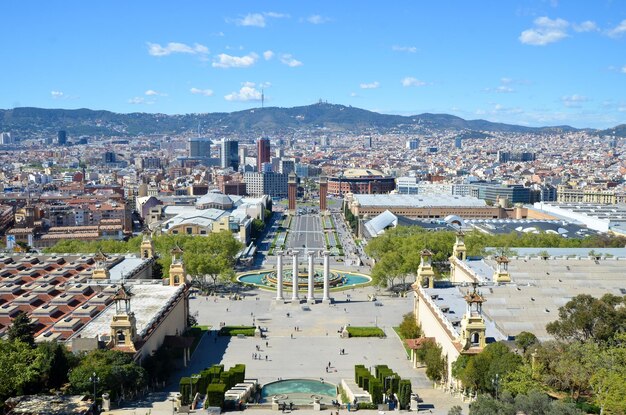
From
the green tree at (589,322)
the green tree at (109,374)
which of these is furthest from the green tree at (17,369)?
the green tree at (589,322)

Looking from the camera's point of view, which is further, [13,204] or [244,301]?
[13,204]

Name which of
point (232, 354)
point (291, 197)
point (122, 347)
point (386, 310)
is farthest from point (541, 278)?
point (291, 197)

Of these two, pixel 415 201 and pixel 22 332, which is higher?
pixel 22 332

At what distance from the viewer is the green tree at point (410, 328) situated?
58.2 m

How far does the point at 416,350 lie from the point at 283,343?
12817mm

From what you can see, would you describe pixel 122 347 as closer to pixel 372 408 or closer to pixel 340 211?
pixel 372 408

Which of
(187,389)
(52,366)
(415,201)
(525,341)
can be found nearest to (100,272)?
(52,366)

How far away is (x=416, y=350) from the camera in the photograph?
2025 inches

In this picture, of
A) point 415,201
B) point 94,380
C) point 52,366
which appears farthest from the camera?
point 415,201

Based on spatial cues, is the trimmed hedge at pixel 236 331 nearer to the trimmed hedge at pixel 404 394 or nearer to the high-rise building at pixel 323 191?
the trimmed hedge at pixel 404 394

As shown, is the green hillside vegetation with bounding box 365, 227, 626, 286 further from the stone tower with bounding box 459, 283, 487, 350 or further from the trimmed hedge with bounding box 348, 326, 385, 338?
the stone tower with bounding box 459, 283, 487, 350

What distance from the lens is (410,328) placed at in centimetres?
5897

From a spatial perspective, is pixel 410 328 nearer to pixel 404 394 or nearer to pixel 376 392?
pixel 404 394

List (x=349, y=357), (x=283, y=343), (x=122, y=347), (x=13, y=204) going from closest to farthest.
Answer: (x=122, y=347) → (x=349, y=357) → (x=283, y=343) → (x=13, y=204)
